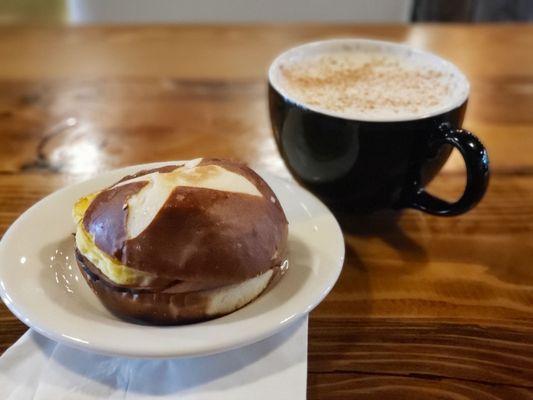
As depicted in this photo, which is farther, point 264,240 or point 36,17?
point 36,17

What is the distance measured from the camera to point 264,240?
0.47 meters

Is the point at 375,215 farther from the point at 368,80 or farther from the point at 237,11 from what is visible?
the point at 237,11

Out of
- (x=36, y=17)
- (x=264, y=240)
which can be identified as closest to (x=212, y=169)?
(x=264, y=240)

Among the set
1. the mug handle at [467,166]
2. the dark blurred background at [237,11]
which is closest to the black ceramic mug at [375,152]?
the mug handle at [467,166]

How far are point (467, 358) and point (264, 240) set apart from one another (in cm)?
19

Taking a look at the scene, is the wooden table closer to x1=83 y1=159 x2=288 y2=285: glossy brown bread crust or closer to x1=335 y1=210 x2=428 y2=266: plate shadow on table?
x1=335 y1=210 x2=428 y2=266: plate shadow on table

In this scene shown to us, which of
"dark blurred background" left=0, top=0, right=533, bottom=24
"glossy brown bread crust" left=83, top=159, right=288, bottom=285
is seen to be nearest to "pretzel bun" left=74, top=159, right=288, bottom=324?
"glossy brown bread crust" left=83, top=159, right=288, bottom=285

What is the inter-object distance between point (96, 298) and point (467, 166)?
355 mm

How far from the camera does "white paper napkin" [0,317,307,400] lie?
0.44 m

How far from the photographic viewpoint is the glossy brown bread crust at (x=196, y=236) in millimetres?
435

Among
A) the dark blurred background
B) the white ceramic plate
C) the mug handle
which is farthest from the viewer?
the dark blurred background

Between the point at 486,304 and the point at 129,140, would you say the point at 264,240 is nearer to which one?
the point at 486,304

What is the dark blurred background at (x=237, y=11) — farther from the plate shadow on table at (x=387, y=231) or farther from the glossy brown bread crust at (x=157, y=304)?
the glossy brown bread crust at (x=157, y=304)

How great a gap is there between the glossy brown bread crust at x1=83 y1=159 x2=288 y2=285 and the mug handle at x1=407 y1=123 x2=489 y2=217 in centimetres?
21
